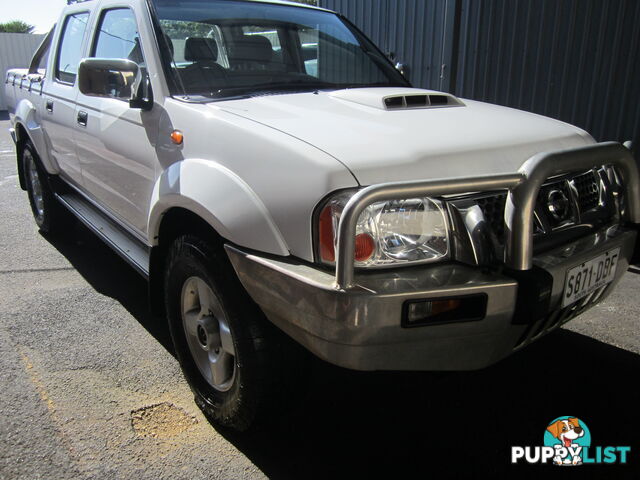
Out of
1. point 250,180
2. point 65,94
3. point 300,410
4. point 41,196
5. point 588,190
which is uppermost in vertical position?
point 65,94

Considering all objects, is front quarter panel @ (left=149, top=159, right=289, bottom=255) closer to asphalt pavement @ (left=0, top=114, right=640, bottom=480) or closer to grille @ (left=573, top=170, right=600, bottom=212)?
asphalt pavement @ (left=0, top=114, right=640, bottom=480)

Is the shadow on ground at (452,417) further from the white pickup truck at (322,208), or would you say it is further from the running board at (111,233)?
the running board at (111,233)

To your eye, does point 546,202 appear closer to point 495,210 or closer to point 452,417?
point 495,210

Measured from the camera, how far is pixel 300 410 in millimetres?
2703

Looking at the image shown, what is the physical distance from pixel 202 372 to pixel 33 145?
3270mm

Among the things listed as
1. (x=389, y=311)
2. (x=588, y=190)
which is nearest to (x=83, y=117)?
(x=389, y=311)

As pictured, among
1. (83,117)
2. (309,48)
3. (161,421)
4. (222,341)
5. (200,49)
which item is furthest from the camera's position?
(83,117)

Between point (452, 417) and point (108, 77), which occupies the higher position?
point (108, 77)

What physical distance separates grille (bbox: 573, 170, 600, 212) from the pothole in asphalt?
1.97m

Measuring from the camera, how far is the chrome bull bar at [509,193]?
66.4 inches

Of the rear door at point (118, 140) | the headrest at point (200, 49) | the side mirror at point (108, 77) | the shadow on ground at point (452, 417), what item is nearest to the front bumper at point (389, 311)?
the shadow on ground at point (452, 417)

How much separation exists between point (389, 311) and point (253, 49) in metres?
1.94

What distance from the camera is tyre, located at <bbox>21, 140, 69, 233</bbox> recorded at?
4836 mm

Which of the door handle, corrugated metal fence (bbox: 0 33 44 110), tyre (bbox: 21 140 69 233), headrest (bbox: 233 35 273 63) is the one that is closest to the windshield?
headrest (bbox: 233 35 273 63)
